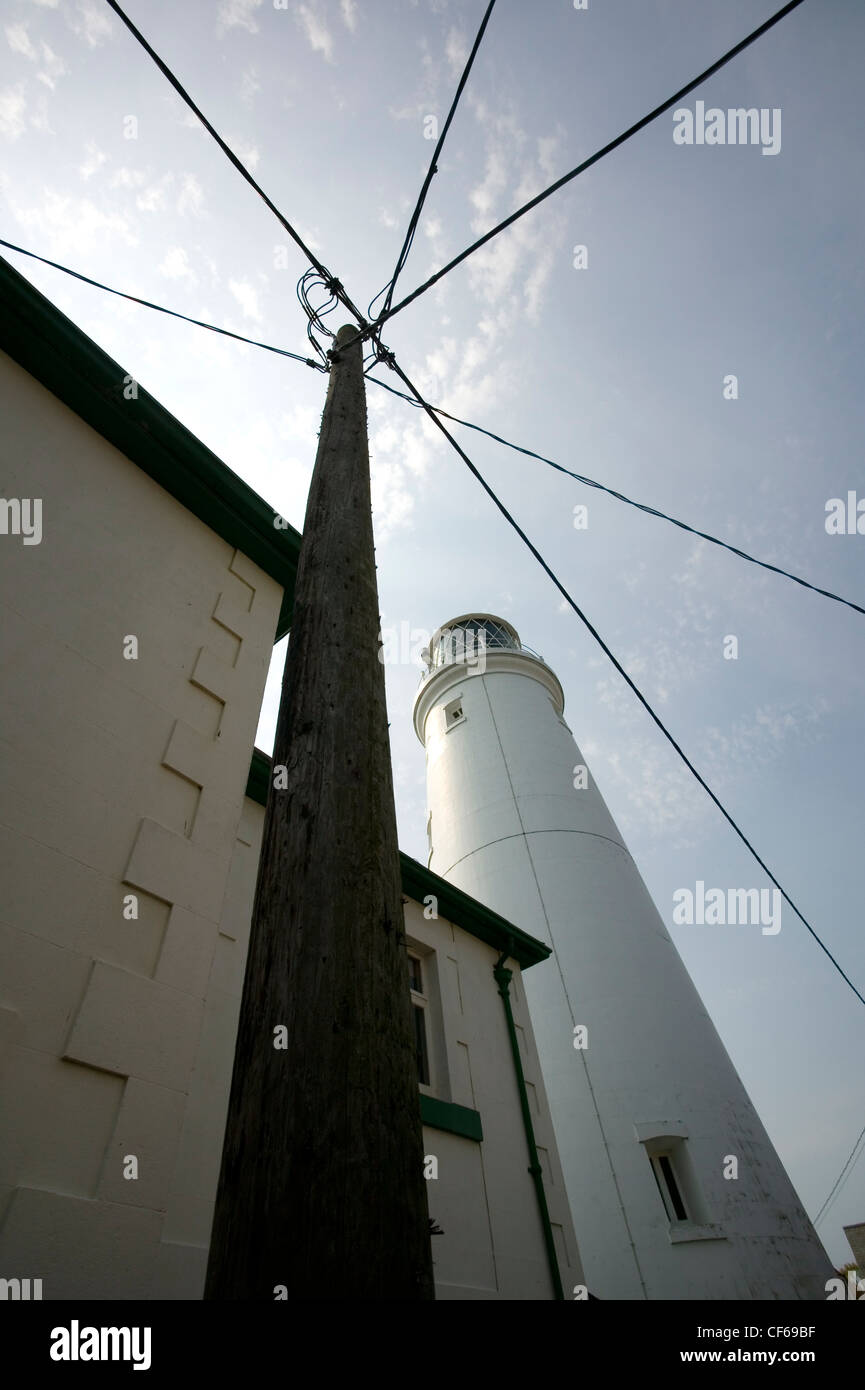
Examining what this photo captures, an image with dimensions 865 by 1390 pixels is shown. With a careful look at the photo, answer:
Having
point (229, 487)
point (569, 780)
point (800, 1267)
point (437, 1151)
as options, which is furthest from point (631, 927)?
point (229, 487)

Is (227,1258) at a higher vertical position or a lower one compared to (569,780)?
lower

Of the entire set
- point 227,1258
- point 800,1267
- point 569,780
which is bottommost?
point 227,1258

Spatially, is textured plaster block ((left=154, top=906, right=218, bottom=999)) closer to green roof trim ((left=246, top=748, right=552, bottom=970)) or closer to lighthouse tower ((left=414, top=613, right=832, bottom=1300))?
green roof trim ((left=246, top=748, right=552, bottom=970))

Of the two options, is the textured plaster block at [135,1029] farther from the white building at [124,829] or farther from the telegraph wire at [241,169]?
the telegraph wire at [241,169]

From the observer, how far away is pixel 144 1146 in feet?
10.4

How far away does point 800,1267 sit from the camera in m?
9.08

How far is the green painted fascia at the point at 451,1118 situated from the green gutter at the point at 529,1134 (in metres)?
0.88

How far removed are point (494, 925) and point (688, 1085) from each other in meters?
4.33

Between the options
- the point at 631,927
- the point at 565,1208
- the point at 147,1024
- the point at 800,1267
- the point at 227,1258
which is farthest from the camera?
the point at 631,927

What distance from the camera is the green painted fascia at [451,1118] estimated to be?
Result: 660 centimetres

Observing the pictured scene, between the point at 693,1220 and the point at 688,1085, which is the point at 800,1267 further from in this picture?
the point at 688,1085

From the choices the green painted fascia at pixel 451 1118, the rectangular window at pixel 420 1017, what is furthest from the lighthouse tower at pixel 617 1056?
the rectangular window at pixel 420 1017

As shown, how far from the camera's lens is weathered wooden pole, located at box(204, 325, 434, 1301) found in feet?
4.61

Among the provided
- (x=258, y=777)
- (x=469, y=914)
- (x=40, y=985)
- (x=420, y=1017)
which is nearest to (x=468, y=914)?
(x=469, y=914)
